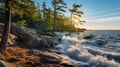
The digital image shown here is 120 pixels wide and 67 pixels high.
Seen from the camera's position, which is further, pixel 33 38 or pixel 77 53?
pixel 33 38

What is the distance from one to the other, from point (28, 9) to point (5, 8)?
1.99 m

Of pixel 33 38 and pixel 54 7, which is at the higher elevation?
pixel 54 7

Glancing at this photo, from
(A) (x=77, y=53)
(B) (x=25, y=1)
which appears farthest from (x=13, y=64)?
(A) (x=77, y=53)

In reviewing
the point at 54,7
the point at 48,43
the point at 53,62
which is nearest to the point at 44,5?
the point at 54,7

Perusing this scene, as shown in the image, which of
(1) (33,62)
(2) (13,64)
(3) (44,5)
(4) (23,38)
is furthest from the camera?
(3) (44,5)

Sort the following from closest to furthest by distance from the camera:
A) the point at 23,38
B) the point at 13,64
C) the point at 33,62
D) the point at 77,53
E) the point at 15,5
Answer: the point at 13,64, the point at 33,62, the point at 15,5, the point at 77,53, the point at 23,38

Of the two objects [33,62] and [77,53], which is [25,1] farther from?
[77,53]

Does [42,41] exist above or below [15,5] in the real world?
below

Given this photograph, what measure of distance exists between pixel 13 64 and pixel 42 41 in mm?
10505

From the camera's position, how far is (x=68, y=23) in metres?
68.4

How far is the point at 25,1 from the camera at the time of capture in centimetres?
1536

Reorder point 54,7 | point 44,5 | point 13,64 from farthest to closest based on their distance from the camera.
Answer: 1. point 44,5
2. point 54,7
3. point 13,64

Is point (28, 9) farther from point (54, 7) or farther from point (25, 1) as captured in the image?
point (54, 7)

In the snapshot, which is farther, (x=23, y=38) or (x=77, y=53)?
(x=23, y=38)
